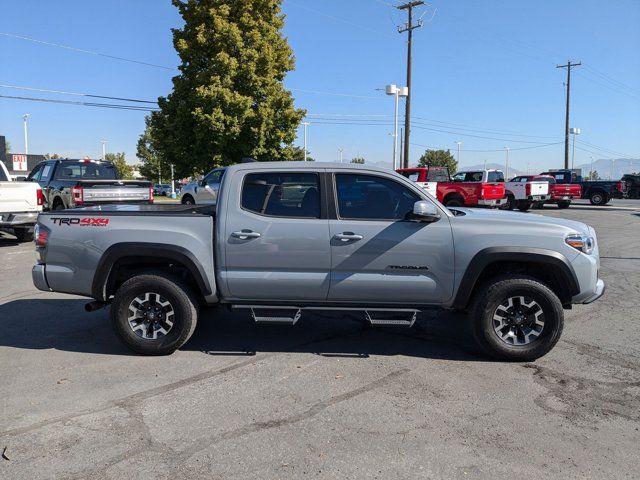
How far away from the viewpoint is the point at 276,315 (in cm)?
477

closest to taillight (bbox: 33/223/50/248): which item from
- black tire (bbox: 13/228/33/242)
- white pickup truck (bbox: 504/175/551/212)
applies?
black tire (bbox: 13/228/33/242)

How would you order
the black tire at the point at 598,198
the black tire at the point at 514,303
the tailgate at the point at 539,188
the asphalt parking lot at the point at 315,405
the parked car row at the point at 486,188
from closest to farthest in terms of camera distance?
the asphalt parking lot at the point at 315,405 → the black tire at the point at 514,303 → the parked car row at the point at 486,188 → the tailgate at the point at 539,188 → the black tire at the point at 598,198

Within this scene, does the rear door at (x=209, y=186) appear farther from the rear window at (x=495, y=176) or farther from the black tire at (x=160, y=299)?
the black tire at (x=160, y=299)

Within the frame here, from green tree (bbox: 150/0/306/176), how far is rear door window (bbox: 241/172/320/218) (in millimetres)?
17655

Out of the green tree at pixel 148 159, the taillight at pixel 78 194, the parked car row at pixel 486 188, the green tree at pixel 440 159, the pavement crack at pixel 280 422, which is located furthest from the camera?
the green tree at pixel 440 159

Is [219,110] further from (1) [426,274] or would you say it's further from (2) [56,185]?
(1) [426,274]

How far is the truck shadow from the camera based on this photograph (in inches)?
201

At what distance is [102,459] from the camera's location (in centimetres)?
315

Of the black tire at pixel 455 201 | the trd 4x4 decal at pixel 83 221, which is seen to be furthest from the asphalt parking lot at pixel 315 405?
the black tire at pixel 455 201

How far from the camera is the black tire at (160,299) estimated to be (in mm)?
4824

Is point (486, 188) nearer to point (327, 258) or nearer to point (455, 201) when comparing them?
point (455, 201)

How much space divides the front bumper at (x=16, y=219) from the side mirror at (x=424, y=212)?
9.28 metres

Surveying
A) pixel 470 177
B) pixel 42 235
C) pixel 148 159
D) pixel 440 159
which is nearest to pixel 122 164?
pixel 148 159

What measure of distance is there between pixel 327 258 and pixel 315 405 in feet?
4.48
